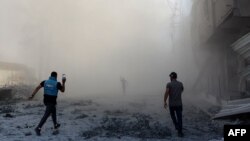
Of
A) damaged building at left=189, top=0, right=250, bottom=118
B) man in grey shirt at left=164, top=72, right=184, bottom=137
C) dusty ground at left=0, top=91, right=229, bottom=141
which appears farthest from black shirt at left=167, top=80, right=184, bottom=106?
damaged building at left=189, top=0, right=250, bottom=118

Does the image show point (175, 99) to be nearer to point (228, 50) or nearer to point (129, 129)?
point (129, 129)

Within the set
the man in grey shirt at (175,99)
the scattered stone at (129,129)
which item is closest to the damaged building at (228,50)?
the man in grey shirt at (175,99)

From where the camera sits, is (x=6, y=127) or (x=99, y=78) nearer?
(x=6, y=127)

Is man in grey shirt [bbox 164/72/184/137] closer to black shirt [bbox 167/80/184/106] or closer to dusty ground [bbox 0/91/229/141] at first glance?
black shirt [bbox 167/80/184/106]

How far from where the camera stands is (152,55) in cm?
Result: 6041

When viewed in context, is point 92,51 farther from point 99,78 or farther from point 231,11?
point 231,11

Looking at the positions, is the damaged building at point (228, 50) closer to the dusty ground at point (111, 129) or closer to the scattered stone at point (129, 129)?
the dusty ground at point (111, 129)

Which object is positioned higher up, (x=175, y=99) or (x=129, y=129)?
(x=175, y=99)

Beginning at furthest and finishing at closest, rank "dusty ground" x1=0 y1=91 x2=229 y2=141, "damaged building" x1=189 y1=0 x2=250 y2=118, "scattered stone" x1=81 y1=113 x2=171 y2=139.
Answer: "damaged building" x1=189 y1=0 x2=250 y2=118 < "scattered stone" x1=81 y1=113 x2=171 y2=139 < "dusty ground" x1=0 y1=91 x2=229 y2=141

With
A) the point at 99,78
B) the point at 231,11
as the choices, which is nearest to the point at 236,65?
the point at 231,11

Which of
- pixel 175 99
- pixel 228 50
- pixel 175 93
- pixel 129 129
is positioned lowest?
pixel 129 129

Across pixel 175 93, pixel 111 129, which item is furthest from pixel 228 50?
pixel 111 129

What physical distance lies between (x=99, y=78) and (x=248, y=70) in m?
37.6

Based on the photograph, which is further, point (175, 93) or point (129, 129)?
point (129, 129)
